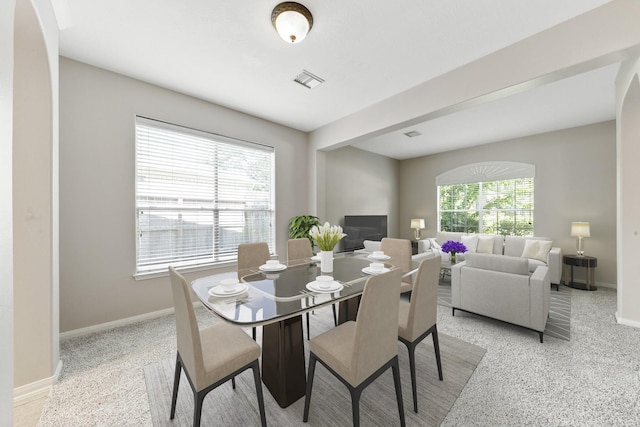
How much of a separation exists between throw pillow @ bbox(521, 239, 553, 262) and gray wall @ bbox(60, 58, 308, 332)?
593 cm

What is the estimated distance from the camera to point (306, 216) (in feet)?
14.1

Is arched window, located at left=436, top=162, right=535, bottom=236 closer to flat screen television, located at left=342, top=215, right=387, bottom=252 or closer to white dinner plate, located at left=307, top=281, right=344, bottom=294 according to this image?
flat screen television, located at left=342, top=215, right=387, bottom=252

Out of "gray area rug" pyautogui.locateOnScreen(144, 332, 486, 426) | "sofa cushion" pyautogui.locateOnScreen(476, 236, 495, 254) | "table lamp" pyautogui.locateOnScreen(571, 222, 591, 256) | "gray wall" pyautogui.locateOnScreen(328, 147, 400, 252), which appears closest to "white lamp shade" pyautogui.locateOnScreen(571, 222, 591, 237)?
"table lamp" pyautogui.locateOnScreen(571, 222, 591, 256)

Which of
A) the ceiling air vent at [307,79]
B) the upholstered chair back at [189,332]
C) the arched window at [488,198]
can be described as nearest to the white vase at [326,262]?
the upholstered chair back at [189,332]

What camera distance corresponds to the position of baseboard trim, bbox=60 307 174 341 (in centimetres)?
253

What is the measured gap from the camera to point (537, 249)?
437 cm

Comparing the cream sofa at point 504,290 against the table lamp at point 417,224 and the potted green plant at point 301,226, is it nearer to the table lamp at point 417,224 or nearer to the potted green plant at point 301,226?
the potted green plant at point 301,226

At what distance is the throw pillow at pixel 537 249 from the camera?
4289 millimetres

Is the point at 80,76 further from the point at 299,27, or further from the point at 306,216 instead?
the point at 306,216

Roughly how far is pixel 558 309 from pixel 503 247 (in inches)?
74.6

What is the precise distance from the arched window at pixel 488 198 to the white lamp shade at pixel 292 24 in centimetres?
538

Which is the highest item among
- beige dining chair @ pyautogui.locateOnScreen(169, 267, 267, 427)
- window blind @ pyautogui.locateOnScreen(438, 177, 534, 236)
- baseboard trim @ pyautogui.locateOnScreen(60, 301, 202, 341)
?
window blind @ pyautogui.locateOnScreen(438, 177, 534, 236)

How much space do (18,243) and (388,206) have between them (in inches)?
256

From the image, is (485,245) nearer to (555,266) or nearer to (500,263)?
(555,266)
